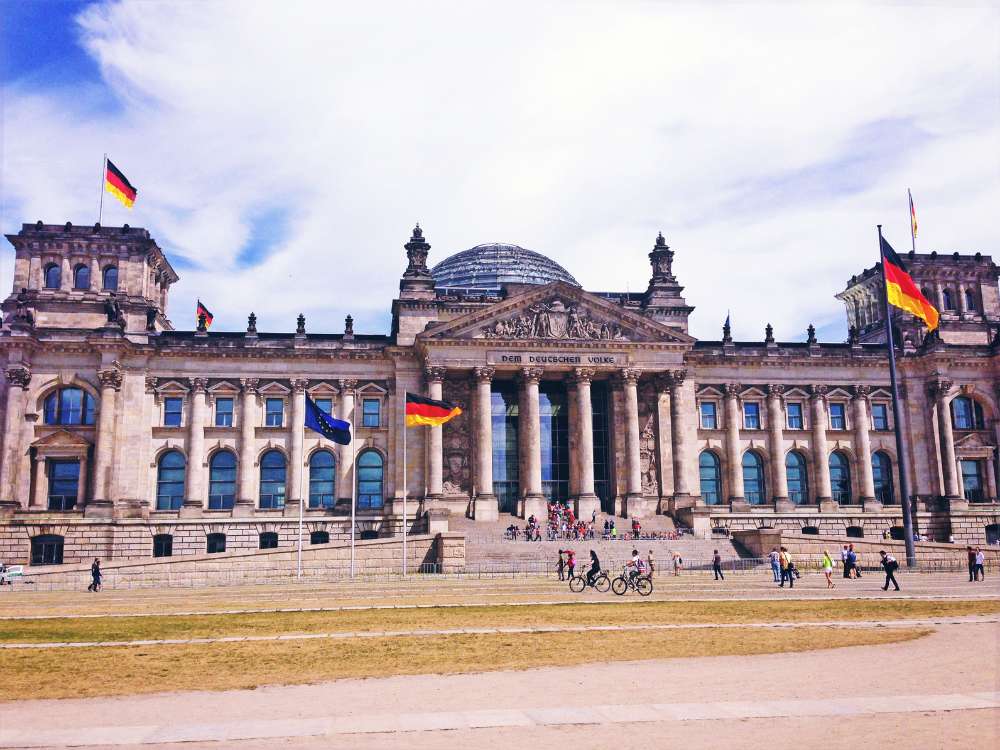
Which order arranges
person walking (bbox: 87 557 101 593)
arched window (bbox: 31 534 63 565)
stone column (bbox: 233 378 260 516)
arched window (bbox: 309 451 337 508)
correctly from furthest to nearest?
arched window (bbox: 309 451 337 508), stone column (bbox: 233 378 260 516), arched window (bbox: 31 534 63 565), person walking (bbox: 87 557 101 593)

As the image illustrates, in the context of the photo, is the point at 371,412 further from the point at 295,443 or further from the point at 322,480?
the point at 322,480

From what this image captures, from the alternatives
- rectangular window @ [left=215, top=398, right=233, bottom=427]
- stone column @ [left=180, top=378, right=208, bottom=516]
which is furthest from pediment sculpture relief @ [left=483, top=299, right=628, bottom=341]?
stone column @ [left=180, top=378, right=208, bottom=516]

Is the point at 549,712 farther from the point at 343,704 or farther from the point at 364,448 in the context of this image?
the point at 364,448

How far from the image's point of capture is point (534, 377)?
66.9 metres

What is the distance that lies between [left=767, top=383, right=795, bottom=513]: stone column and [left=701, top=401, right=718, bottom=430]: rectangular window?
4.44 m

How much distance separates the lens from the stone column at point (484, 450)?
64438 millimetres

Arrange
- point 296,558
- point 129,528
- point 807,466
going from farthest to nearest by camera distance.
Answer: point 807,466, point 129,528, point 296,558

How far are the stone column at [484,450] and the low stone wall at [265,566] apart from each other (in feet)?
31.9

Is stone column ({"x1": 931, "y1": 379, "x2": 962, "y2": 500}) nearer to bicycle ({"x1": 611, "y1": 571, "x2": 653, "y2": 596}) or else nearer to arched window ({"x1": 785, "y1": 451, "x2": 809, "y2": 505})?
arched window ({"x1": 785, "y1": 451, "x2": 809, "y2": 505})

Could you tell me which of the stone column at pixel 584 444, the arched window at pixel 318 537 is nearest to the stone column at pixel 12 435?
the arched window at pixel 318 537

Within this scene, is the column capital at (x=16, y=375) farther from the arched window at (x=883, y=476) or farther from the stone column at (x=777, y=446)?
the arched window at (x=883, y=476)

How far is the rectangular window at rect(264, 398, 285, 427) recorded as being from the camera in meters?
68.6

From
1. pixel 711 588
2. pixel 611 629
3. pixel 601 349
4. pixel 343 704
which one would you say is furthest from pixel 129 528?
pixel 343 704

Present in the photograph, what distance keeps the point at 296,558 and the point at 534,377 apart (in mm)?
23336
